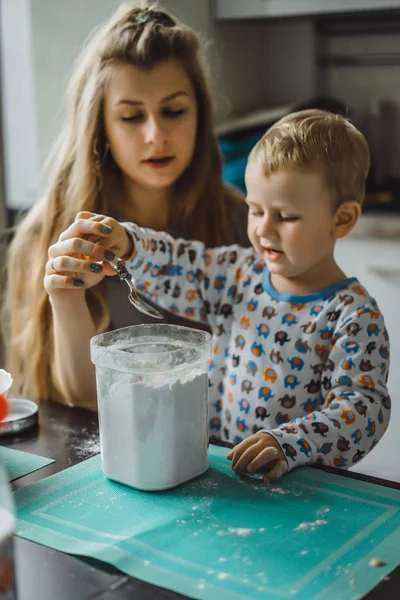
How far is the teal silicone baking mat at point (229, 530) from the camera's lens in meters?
0.77

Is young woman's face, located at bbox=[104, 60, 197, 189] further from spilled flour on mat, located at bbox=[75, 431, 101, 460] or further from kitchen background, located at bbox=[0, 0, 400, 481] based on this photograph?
kitchen background, located at bbox=[0, 0, 400, 481]

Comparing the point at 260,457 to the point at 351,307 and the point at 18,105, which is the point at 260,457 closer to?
the point at 351,307

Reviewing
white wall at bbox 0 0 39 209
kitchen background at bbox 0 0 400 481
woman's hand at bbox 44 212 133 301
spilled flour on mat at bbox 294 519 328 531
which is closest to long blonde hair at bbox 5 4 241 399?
woman's hand at bbox 44 212 133 301

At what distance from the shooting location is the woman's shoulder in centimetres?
174

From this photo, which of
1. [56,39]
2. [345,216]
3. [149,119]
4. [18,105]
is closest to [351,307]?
[345,216]

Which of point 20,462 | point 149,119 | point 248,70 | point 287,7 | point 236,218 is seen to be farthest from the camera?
point 248,70

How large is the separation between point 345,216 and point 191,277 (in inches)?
11.5

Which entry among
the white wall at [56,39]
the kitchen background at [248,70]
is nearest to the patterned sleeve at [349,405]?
the kitchen background at [248,70]

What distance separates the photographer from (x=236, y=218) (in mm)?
1757

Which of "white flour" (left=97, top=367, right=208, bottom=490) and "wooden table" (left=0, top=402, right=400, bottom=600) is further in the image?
"white flour" (left=97, top=367, right=208, bottom=490)

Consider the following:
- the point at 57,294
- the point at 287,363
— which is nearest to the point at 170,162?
the point at 57,294

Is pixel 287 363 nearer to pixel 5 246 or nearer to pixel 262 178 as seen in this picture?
pixel 262 178

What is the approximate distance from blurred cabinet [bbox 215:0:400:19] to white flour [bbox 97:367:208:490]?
180cm

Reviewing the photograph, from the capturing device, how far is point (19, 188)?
9.69ft
